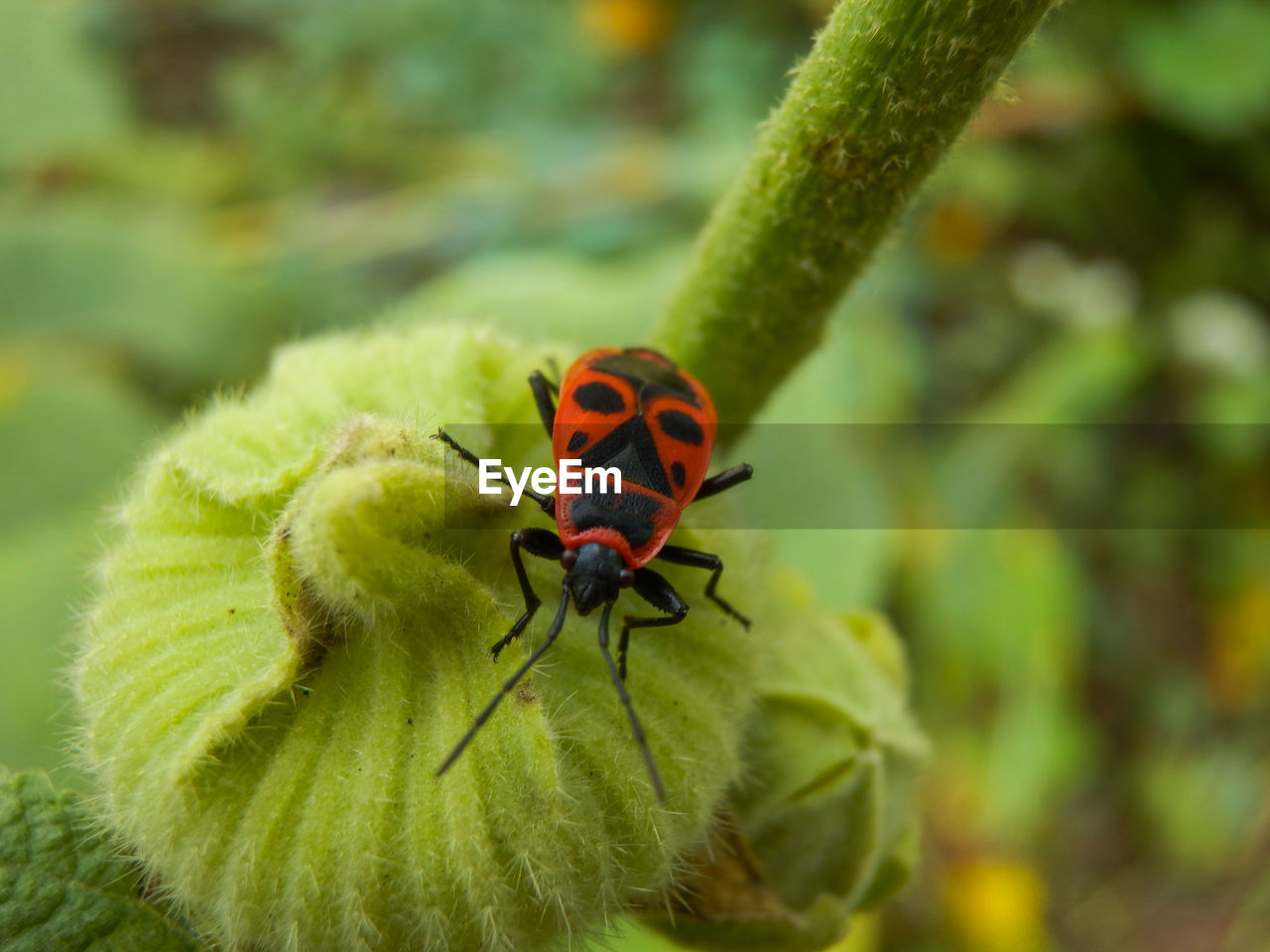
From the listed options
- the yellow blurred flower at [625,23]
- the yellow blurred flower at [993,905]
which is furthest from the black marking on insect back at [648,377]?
the yellow blurred flower at [625,23]

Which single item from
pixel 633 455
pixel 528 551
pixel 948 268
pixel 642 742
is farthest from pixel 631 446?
A: pixel 948 268

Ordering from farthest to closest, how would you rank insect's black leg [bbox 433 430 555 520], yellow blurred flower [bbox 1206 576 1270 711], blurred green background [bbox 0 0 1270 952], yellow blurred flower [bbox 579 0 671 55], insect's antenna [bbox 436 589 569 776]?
1. yellow blurred flower [bbox 579 0 671 55]
2. yellow blurred flower [bbox 1206 576 1270 711]
3. blurred green background [bbox 0 0 1270 952]
4. insect's black leg [bbox 433 430 555 520]
5. insect's antenna [bbox 436 589 569 776]

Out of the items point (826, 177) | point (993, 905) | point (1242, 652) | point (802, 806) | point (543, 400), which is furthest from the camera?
point (1242, 652)

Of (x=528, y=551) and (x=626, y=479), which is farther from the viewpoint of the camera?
(x=626, y=479)

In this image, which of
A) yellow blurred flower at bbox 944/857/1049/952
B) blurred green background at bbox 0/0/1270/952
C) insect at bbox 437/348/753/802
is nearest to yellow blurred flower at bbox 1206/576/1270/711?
blurred green background at bbox 0/0/1270/952

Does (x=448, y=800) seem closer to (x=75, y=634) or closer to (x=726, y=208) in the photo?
(x=75, y=634)

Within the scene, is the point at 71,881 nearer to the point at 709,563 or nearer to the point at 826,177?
the point at 709,563

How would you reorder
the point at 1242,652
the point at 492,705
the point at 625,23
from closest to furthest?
the point at 492,705 → the point at 1242,652 → the point at 625,23

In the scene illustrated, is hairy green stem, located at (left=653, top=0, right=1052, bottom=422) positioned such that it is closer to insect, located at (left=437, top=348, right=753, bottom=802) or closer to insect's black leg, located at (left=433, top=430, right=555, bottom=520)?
insect, located at (left=437, top=348, right=753, bottom=802)

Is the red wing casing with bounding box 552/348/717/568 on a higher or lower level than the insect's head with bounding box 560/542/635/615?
higher
